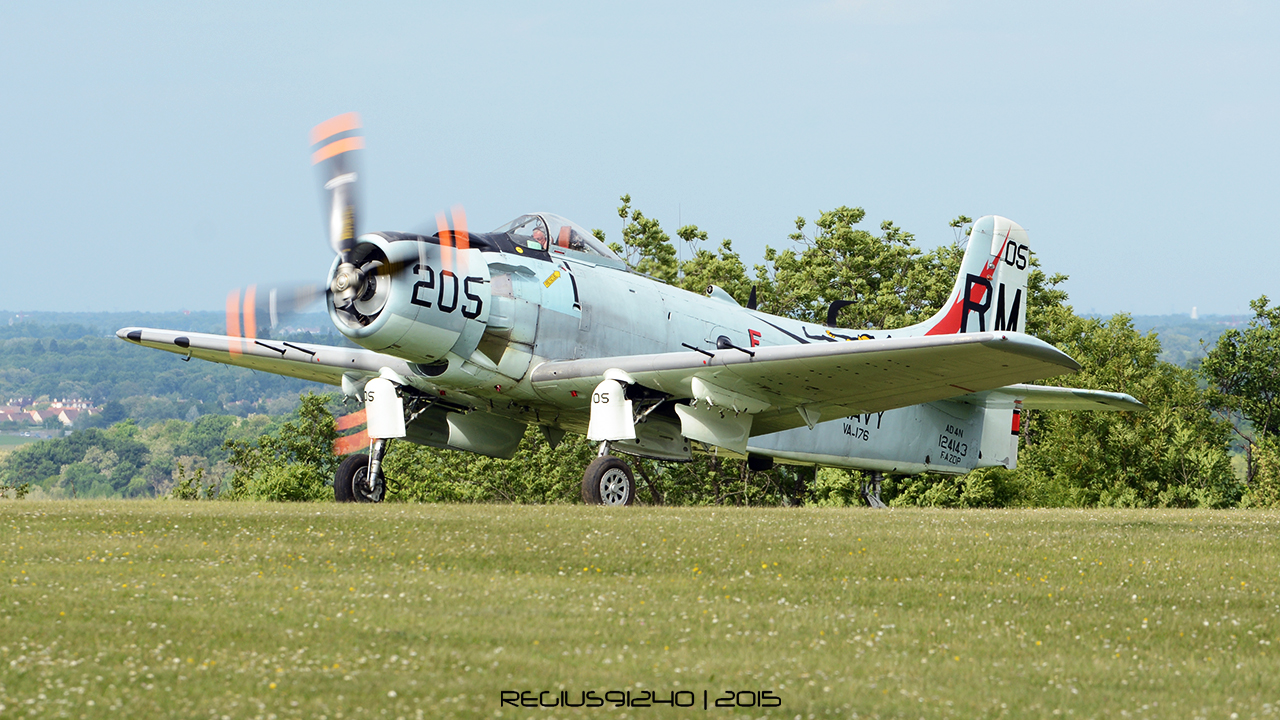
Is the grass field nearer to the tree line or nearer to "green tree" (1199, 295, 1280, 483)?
the tree line

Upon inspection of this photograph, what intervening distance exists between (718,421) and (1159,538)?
6427 mm

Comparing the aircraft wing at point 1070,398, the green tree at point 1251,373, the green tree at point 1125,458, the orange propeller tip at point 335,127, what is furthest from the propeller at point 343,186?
the green tree at point 1251,373

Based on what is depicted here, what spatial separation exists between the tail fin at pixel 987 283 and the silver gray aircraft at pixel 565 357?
2293 millimetres

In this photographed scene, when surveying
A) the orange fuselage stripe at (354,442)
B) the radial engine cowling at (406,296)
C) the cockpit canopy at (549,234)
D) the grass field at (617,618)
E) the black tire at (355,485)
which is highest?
the cockpit canopy at (549,234)

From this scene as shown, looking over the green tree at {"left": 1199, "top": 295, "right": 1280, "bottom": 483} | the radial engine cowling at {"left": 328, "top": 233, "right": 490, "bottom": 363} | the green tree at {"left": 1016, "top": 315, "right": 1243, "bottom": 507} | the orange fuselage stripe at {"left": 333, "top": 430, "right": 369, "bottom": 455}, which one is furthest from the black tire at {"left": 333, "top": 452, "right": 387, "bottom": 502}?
the green tree at {"left": 1199, "top": 295, "right": 1280, "bottom": 483}

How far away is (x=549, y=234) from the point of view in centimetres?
1778

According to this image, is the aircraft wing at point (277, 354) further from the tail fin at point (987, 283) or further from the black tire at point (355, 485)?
the tail fin at point (987, 283)

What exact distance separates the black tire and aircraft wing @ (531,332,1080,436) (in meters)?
2.63

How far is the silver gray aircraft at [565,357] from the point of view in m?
15.9

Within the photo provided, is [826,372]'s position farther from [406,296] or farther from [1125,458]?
[1125,458]

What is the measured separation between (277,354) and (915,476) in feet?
76.9

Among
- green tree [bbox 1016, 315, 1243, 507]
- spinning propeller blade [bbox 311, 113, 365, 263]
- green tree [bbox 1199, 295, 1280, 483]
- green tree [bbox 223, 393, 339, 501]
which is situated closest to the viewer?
spinning propeller blade [bbox 311, 113, 365, 263]

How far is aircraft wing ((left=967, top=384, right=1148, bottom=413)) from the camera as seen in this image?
19.0m

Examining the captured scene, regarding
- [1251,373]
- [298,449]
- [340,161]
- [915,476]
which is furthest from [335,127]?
[1251,373]
